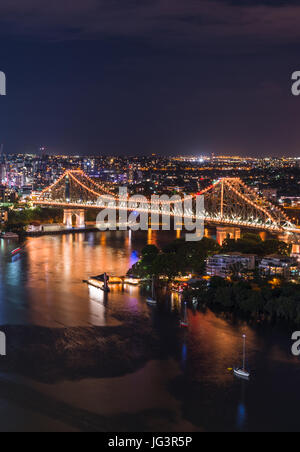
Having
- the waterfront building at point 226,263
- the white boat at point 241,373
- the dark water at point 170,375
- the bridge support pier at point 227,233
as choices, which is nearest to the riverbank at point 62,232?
the bridge support pier at point 227,233

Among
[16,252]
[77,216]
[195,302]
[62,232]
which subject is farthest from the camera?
[77,216]

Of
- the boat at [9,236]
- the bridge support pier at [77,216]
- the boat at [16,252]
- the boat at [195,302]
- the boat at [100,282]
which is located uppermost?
the bridge support pier at [77,216]

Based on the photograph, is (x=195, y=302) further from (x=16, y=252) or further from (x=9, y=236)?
(x=9, y=236)

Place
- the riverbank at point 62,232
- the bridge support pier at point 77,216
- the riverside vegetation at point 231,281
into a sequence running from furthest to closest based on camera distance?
the bridge support pier at point 77,216, the riverbank at point 62,232, the riverside vegetation at point 231,281

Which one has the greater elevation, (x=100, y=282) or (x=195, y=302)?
(x=100, y=282)

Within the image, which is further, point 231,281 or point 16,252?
point 16,252

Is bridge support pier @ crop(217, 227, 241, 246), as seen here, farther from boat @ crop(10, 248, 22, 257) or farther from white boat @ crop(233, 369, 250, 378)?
white boat @ crop(233, 369, 250, 378)

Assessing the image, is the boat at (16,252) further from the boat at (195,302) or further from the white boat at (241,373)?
the white boat at (241,373)

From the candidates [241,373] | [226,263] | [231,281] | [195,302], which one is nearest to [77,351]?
[241,373]
